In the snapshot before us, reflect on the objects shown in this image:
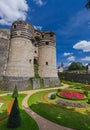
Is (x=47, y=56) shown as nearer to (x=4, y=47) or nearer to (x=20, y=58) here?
(x=20, y=58)

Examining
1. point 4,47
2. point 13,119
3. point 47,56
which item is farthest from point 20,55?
point 13,119

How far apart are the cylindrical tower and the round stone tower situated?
189 inches

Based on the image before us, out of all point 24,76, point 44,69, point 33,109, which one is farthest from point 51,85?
point 33,109

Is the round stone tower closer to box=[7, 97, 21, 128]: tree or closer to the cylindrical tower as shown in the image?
the cylindrical tower

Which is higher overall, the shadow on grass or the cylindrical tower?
the cylindrical tower

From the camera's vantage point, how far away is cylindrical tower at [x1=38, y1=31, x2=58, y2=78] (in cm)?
3756

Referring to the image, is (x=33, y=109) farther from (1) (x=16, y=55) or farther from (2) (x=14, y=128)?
(1) (x=16, y=55)

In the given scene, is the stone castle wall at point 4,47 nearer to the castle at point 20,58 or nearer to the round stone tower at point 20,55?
the castle at point 20,58

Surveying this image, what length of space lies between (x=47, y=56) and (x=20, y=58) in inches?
402

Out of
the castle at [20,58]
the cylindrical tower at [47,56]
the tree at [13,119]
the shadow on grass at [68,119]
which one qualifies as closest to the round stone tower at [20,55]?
the castle at [20,58]

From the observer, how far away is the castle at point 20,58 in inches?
1198

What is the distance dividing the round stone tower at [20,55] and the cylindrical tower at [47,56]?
479 centimetres

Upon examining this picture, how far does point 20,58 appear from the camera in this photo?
31297mm

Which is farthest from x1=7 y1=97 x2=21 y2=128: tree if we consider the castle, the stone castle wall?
the stone castle wall
